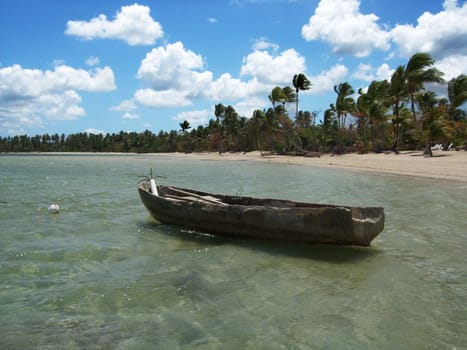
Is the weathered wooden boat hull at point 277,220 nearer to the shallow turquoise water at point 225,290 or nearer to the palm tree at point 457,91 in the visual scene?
the shallow turquoise water at point 225,290

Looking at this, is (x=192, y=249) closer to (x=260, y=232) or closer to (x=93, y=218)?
(x=260, y=232)

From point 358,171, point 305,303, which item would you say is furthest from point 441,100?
point 305,303

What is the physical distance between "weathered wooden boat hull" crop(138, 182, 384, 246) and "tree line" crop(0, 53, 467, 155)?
92.9ft

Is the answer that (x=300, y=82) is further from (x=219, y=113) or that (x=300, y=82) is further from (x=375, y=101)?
(x=219, y=113)

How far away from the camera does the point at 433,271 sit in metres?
6.66

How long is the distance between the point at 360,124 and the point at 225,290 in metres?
49.0

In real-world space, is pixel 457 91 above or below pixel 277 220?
above

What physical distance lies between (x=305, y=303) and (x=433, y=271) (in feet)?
9.46

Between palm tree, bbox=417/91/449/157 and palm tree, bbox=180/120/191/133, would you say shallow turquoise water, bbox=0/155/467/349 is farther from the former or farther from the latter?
palm tree, bbox=180/120/191/133

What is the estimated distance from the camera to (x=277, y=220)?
26.3 feet

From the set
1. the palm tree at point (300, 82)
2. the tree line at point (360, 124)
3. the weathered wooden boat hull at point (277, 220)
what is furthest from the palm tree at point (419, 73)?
the weathered wooden boat hull at point (277, 220)

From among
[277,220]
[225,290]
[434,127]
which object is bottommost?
[225,290]

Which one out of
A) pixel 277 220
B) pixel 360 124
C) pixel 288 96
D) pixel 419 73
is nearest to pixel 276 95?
pixel 288 96

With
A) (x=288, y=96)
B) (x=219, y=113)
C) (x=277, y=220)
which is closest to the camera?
(x=277, y=220)
